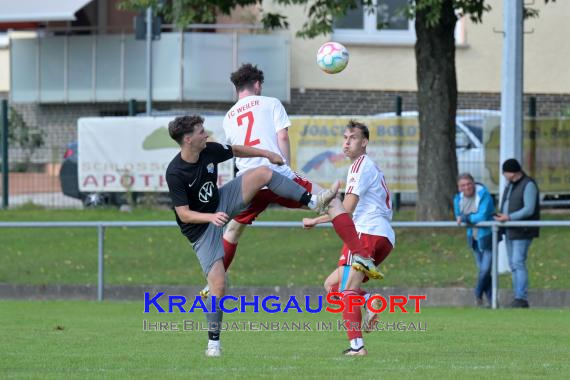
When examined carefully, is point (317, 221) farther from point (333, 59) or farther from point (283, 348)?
point (333, 59)

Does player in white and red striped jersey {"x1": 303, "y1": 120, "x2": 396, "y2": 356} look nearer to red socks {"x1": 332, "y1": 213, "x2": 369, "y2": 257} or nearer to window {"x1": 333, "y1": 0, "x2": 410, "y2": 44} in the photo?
red socks {"x1": 332, "y1": 213, "x2": 369, "y2": 257}

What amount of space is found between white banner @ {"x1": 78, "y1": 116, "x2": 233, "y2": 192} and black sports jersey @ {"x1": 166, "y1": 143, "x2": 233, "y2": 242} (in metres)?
15.7

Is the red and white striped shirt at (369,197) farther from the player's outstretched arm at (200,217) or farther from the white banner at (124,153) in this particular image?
the white banner at (124,153)

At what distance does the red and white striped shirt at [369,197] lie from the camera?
1170 cm

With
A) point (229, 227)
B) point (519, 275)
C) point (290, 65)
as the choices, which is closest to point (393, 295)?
point (519, 275)

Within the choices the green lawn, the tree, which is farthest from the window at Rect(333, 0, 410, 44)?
the tree

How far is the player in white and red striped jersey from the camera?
37.8 feet

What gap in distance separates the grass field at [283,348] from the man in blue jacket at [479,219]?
4.04 feet

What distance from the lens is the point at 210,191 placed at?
11.5 metres

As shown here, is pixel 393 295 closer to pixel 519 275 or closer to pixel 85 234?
pixel 519 275

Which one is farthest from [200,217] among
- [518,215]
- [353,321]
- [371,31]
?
[371,31]

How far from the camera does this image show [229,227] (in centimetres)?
1354

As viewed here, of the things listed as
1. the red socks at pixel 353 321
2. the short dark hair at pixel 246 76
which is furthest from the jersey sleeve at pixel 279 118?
the red socks at pixel 353 321

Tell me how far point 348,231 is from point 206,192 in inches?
47.8
